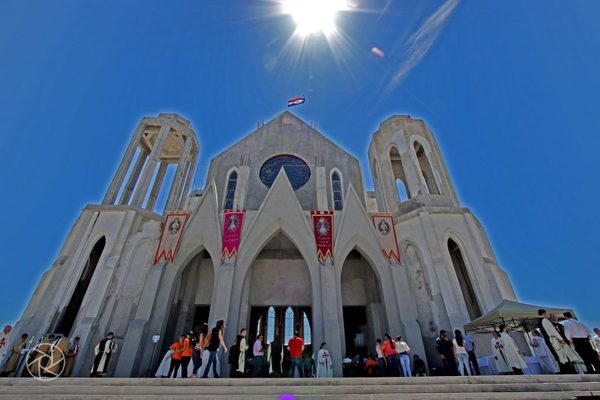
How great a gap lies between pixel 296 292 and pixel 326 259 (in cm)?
319

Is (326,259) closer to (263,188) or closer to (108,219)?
(263,188)

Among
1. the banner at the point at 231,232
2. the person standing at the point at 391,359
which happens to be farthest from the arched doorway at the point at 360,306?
the banner at the point at 231,232

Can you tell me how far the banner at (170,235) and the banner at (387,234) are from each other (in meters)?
10.3

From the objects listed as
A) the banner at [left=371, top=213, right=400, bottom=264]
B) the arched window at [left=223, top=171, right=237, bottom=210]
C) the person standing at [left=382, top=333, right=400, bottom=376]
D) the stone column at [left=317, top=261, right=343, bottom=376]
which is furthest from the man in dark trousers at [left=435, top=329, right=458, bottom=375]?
the arched window at [left=223, top=171, right=237, bottom=210]

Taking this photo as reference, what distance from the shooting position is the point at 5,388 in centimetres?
746

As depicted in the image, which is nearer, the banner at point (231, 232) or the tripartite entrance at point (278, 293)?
the banner at point (231, 232)

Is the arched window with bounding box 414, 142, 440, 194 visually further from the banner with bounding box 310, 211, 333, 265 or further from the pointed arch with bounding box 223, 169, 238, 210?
the pointed arch with bounding box 223, 169, 238, 210

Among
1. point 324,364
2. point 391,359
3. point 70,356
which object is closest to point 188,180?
point 70,356

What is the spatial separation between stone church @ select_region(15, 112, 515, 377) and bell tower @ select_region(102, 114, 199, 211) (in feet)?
0.33

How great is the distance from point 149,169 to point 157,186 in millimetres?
2134

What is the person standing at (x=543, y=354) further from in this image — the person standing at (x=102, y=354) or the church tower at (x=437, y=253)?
the person standing at (x=102, y=354)

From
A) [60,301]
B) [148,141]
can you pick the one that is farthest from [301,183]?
[60,301]

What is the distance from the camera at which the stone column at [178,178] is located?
64.9 ft

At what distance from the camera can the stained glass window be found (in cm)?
2136
